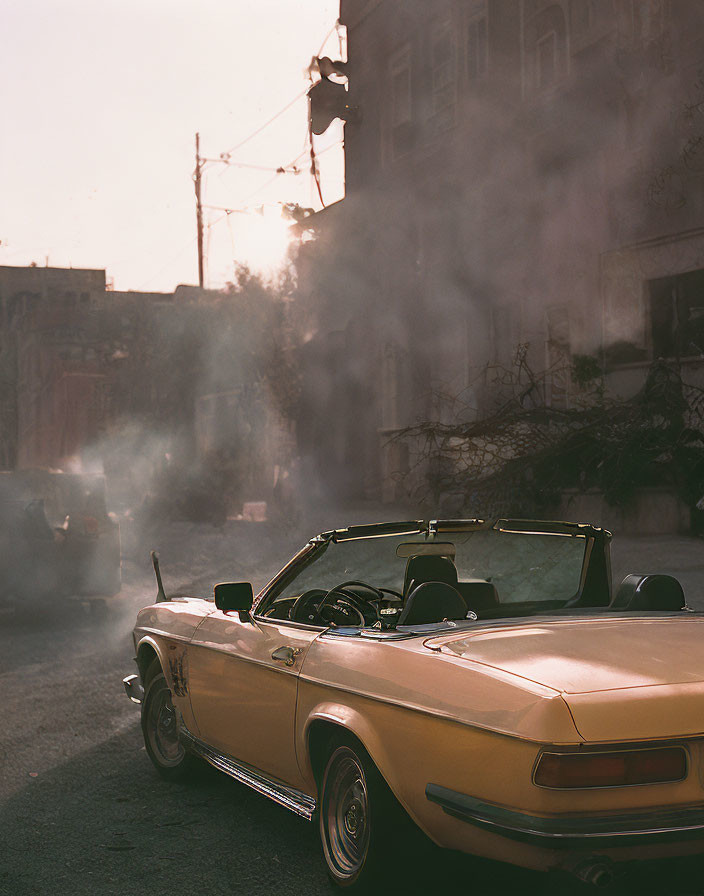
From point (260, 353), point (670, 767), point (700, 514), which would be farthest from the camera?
point (260, 353)

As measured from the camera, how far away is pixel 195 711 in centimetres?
485

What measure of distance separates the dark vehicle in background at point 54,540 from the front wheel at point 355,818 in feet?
27.2

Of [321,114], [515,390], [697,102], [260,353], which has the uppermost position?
[321,114]

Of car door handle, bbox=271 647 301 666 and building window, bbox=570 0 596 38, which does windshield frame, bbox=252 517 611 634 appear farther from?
building window, bbox=570 0 596 38

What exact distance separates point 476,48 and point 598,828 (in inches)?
675

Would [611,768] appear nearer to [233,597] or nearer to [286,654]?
[286,654]

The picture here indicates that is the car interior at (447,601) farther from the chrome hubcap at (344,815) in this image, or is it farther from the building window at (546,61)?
the building window at (546,61)

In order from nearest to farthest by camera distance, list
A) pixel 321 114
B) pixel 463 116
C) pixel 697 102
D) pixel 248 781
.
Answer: pixel 248 781 → pixel 697 102 → pixel 463 116 → pixel 321 114

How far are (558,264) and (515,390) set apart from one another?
1970 mm

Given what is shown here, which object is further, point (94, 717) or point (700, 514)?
point (700, 514)

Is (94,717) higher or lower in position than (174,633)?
lower

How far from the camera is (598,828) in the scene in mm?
2762

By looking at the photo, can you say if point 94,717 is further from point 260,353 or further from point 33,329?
point 33,329

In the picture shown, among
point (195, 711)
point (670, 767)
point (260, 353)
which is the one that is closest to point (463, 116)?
point (260, 353)
